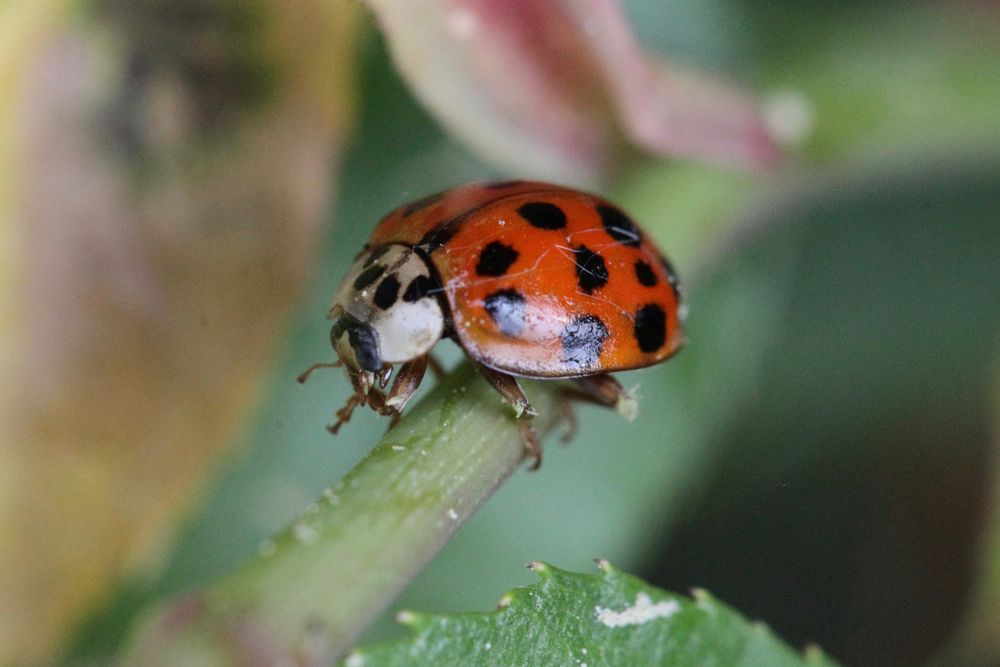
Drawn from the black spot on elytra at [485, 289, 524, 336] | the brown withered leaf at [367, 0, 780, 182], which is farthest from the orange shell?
the brown withered leaf at [367, 0, 780, 182]

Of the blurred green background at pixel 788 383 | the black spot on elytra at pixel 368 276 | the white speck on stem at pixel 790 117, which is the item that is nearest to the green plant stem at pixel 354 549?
the black spot on elytra at pixel 368 276

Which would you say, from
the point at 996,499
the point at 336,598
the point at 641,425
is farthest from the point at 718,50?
the point at 336,598

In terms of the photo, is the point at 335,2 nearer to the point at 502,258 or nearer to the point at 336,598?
the point at 502,258

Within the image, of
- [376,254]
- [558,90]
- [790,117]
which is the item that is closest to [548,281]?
[376,254]

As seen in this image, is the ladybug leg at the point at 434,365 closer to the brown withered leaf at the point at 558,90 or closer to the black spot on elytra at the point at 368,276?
the black spot on elytra at the point at 368,276

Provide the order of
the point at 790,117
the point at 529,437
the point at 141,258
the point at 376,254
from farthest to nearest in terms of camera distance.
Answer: the point at 790,117
the point at 141,258
the point at 376,254
the point at 529,437

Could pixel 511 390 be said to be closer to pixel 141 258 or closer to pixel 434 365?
pixel 434 365

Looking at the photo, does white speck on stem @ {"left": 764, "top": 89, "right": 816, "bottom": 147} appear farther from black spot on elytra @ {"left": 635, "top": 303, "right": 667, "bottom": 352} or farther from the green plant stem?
the green plant stem
